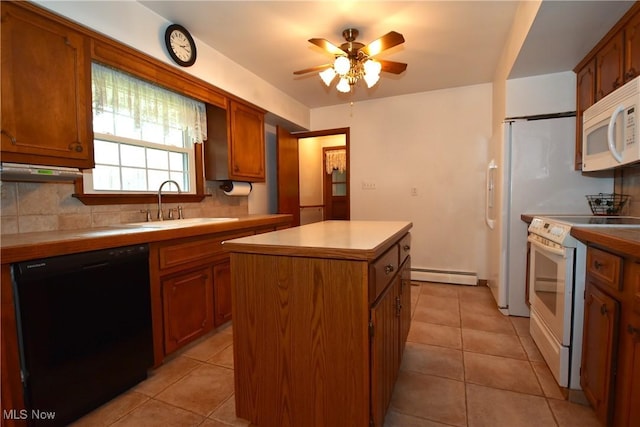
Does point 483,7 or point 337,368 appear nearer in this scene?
point 337,368

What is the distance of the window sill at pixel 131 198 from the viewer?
1962mm

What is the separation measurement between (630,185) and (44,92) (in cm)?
372

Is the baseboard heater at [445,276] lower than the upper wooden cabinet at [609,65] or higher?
lower

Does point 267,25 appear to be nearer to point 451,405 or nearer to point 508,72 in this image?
point 508,72

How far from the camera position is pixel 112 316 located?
5.15 feet

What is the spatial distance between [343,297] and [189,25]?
2364 millimetres

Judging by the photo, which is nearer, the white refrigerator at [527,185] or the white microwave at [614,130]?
the white microwave at [614,130]

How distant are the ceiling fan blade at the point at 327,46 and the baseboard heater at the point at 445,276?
8.87 feet

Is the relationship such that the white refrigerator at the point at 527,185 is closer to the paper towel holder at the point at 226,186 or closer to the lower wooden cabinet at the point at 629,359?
the lower wooden cabinet at the point at 629,359

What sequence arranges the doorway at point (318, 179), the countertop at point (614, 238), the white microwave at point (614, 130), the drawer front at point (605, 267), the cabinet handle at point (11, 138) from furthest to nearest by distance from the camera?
Result: 1. the doorway at point (318, 179)
2. the white microwave at point (614, 130)
3. the cabinet handle at point (11, 138)
4. the drawer front at point (605, 267)
5. the countertop at point (614, 238)

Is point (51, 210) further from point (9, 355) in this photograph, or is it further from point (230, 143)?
point (230, 143)

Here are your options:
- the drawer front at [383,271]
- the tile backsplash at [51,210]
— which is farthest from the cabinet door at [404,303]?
the tile backsplash at [51,210]

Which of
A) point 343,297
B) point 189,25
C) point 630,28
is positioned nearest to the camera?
point 343,297

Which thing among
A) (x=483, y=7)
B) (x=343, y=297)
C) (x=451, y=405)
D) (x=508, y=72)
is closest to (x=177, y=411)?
(x=343, y=297)
